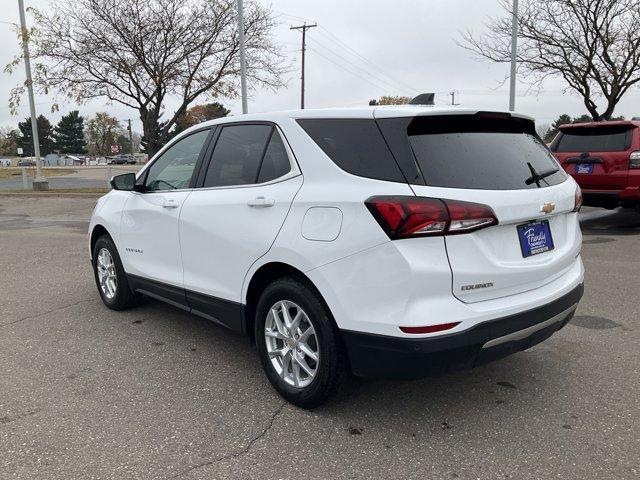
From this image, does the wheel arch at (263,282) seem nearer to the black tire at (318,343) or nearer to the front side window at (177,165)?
the black tire at (318,343)

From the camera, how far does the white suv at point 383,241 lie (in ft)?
8.46

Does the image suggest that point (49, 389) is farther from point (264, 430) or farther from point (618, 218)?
point (618, 218)

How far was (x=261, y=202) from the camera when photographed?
10.6ft

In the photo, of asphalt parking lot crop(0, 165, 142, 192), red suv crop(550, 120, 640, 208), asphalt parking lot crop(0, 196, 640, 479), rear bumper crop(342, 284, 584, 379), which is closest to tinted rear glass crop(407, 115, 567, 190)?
rear bumper crop(342, 284, 584, 379)

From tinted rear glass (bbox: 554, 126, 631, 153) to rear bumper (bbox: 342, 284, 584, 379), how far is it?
23.0 ft

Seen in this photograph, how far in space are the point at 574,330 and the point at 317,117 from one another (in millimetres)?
2780

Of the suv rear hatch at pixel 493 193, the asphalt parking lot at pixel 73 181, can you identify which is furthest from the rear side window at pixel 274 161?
the asphalt parking lot at pixel 73 181

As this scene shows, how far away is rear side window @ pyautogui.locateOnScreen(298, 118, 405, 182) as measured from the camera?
2.75 meters

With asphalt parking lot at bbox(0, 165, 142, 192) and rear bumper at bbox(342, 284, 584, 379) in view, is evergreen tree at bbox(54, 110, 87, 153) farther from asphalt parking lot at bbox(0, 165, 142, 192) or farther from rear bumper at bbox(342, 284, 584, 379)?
rear bumper at bbox(342, 284, 584, 379)

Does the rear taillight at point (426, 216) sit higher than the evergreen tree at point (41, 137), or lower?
lower

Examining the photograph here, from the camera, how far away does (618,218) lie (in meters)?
11.0

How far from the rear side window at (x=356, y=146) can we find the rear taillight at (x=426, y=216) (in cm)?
17

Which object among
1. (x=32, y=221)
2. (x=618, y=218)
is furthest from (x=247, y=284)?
(x=32, y=221)

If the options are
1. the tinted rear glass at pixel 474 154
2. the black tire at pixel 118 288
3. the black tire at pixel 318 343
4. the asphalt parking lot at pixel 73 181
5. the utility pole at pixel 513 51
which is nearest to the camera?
the tinted rear glass at pixel 474 154
